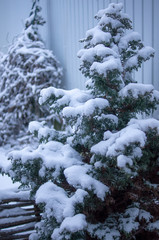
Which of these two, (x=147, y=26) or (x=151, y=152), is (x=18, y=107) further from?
(x=151, y=152)

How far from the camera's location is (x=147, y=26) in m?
2.36

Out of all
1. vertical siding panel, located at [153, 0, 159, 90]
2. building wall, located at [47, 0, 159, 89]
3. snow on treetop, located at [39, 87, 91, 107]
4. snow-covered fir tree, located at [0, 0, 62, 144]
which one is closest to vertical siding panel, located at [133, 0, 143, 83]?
building wall, located at [47, 0, 159, 89]

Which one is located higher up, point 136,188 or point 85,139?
point 85,139

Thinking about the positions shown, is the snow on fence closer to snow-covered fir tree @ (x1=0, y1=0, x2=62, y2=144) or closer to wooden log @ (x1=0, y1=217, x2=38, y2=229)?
wooden log @ (x1=0, y1=217, x2=38, y2=229)

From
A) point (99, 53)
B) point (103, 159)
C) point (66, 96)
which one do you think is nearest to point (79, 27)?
point (66, 96)

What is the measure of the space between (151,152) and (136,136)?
412 millimetres

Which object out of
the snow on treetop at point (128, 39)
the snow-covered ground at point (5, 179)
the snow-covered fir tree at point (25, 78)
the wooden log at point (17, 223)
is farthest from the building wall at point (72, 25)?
the wooden log at point (17, 223)

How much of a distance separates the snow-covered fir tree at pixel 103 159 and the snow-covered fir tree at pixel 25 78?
2.72 m

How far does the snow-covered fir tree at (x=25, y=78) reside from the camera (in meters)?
4.71

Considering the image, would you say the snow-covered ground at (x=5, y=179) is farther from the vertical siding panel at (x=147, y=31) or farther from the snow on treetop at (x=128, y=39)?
the vertical siding panel at (x=147, y=31)

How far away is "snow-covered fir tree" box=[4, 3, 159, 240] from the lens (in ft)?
4.92

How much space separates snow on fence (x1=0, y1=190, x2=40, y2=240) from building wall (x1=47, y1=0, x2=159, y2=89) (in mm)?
1711

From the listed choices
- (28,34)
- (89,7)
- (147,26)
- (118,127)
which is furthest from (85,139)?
(28,34)

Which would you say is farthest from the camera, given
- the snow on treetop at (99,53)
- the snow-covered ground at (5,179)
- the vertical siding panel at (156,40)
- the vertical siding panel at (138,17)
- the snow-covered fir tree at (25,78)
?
the snow-covered fir tree at (25,78)
